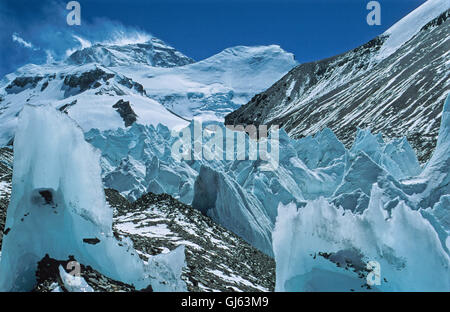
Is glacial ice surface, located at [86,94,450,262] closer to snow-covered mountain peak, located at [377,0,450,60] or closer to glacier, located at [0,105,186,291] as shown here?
glacier, located at [0,105,186,291]

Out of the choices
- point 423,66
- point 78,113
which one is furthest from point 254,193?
point 78,113

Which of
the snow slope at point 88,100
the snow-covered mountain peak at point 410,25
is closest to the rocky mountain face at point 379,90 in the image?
the snow-covered mountain peak at point 410,25

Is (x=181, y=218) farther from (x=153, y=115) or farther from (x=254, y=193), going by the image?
(x=153, y=115)

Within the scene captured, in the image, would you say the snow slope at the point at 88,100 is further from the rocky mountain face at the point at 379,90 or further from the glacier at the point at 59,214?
the glacier at the point at 59,214

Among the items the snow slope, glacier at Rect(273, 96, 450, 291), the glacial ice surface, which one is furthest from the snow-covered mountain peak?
glacier at Rect(273, 96, 450, 291)

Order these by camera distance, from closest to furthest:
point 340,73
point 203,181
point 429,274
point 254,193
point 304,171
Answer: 1. point 429,274
2. point 203,181
3. point 254,193
4. point 304,171
5. point 340,73

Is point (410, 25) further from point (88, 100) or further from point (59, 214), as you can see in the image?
point (59, 214)
